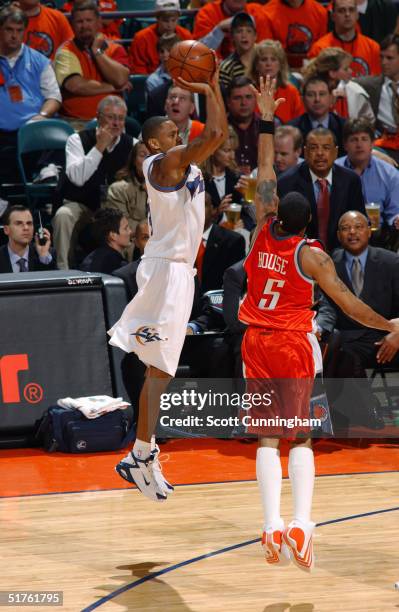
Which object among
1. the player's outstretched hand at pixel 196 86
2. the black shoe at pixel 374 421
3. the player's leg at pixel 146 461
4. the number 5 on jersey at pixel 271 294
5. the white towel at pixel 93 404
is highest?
the player's outstretched hand at pixel 196 86

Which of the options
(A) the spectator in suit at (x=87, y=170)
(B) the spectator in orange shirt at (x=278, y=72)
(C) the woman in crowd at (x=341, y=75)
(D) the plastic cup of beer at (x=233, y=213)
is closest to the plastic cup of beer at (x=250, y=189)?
(D) the plastic cup of beer at (x=233, y=213)

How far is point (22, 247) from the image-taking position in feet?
32.1

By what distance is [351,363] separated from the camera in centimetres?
888

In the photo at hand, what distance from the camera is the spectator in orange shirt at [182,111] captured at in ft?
35.2

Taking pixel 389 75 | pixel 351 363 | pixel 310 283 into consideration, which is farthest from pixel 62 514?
pixel 389 75

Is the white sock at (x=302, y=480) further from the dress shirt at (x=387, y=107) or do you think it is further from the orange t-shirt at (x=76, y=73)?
the orange t-shirt at (x=76, y=73)

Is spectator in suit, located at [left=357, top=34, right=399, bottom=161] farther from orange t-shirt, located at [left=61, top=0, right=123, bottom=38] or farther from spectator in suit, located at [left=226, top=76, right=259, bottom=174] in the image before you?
orange t-shirt, located at [left=61, top=0, right=123, bottom=38]

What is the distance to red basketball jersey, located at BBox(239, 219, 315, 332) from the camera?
5.80 meters

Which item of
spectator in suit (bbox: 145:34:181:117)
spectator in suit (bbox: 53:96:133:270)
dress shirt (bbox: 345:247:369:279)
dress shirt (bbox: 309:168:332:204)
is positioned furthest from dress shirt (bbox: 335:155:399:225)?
spectator in suit (bbox: 53:96:133:270)

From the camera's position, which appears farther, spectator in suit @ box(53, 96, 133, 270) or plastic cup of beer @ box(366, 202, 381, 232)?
spectator in suit @ box(53, 96, 133, 270)

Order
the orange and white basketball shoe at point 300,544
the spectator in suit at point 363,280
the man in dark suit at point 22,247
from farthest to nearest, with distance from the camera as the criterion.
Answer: the man in dark suit at point 22,247 → the spectator in suit at point 363,280 → the orange and white basketball shoe at point 300,544

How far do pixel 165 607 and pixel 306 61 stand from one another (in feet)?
27.9

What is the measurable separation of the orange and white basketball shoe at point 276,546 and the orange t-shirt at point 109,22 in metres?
8.94

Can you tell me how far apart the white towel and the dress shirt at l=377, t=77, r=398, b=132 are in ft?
15.4
